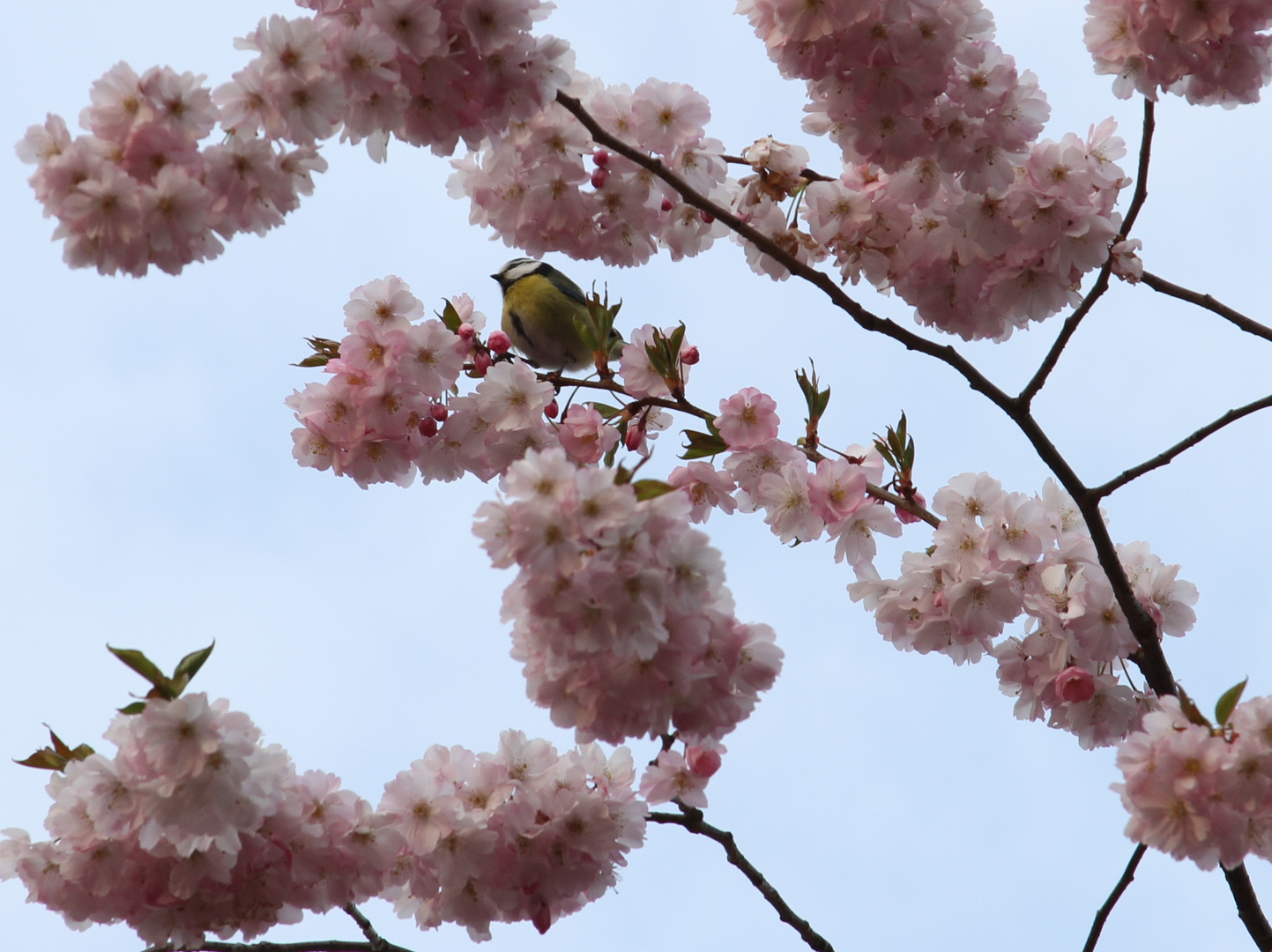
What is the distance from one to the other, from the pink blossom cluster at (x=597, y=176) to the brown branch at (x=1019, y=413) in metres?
0.46

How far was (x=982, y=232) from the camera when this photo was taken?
9.88ft

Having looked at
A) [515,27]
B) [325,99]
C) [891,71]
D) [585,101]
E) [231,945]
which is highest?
[585,101]

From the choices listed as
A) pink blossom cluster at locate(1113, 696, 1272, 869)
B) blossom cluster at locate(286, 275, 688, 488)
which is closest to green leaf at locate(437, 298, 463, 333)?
blossom cluster at locate(286, 275, 688, 488)

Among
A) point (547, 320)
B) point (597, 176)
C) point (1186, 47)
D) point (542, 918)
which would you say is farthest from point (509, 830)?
point (547, 320)

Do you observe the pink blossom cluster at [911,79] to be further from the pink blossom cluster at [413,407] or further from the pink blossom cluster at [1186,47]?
the pink blossom cluster at [413,407]

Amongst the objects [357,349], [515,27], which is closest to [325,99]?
[515,27]

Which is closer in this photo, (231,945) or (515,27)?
(515,27)

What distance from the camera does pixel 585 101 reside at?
3.28m

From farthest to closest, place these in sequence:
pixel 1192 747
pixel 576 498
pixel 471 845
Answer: pixel 471 845 → pixel 1192 747 → pixel 576 498

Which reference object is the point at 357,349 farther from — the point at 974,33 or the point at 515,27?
the point at 974,33

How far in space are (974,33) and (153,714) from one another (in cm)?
228

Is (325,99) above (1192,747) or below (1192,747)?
above

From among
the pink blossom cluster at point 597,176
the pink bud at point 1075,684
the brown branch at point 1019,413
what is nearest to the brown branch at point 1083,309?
the brown branch at point 1019,413

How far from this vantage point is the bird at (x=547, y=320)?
217 inches
